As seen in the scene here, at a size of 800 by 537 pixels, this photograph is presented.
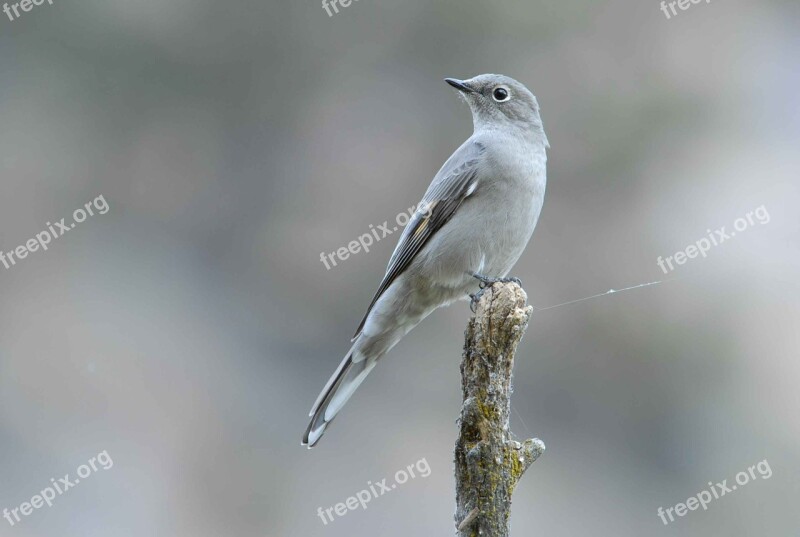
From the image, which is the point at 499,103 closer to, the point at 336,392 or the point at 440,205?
the point at 440,205

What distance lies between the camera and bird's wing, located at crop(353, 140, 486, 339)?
5582mm

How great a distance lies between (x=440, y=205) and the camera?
564 centimetres

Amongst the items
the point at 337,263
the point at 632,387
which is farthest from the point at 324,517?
the point at 632,387

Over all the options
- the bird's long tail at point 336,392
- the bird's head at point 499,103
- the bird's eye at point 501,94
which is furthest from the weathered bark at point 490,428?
the bird's eye at point 501,94

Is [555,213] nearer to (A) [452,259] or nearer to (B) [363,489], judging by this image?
(B) [363,489]

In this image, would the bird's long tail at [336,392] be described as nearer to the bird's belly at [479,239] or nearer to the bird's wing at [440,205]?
the bird's wing at [440,205]

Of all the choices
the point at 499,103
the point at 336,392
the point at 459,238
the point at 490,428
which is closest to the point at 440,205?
the point at 459,238

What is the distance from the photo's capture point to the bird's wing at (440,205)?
220 inches

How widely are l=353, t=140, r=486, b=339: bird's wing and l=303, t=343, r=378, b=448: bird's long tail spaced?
0.23 m

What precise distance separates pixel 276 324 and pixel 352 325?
47.5 inches

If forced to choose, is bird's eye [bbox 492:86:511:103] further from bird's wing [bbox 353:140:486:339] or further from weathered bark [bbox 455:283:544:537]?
weathered bark [bbox 455:283:544:537]

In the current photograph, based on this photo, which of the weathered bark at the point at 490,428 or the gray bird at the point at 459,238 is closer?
the weathered bark at the point at 490,428

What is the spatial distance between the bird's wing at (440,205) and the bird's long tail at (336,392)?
0.76ft

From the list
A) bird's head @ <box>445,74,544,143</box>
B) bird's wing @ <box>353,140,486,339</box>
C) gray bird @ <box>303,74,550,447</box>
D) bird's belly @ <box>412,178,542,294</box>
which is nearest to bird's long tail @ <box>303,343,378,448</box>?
gray bird @ <box>303,74,550,447</box>
